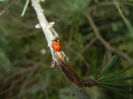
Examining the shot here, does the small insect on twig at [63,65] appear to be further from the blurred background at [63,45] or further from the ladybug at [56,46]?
the blurred background at [63,45]

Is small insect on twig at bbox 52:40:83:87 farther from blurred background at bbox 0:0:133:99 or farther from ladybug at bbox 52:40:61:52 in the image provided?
blurred background at bbox 0:0:133:99

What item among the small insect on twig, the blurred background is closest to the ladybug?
the small insect on twig

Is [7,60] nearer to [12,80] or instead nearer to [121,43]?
[12,80]

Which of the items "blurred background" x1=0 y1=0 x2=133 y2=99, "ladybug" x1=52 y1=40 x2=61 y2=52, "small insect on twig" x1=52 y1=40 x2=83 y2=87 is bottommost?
"blurred background" x1=0 y1=0 x2=133 y2=99

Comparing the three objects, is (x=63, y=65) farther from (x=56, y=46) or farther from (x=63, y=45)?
(x=63, y=45)

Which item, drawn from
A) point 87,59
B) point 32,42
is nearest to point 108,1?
point 87,59

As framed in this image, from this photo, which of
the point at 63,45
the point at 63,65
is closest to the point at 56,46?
the point at 63,65
